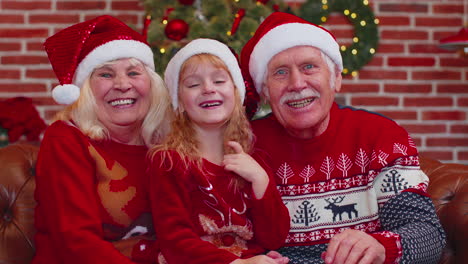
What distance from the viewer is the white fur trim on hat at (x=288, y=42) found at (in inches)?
70.9

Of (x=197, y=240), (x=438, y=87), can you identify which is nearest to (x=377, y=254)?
(x=197, y=240)

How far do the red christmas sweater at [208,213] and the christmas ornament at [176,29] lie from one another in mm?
1273

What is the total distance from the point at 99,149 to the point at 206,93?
0.44 metres

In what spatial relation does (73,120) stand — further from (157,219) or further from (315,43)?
(315,43)

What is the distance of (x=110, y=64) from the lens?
1847 mm

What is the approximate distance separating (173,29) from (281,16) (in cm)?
98

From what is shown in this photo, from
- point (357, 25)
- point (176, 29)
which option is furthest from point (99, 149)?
point (357, 25)

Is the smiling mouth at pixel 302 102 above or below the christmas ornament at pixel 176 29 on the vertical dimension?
below

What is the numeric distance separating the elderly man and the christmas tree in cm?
95

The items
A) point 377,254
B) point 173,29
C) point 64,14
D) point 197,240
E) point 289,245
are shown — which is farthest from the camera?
point 64,14

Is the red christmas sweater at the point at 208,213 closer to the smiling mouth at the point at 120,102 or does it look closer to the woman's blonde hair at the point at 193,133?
the woman's blonde hair at the point at 193,133

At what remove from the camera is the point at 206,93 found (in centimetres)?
170

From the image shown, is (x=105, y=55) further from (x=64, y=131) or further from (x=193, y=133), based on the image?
(x=193, y=133)

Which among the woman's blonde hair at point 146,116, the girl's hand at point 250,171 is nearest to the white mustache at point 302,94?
the girl's hand at point 250,171
